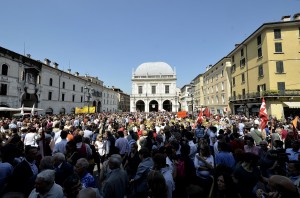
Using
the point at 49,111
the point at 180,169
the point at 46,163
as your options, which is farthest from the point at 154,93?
the point at 46,163

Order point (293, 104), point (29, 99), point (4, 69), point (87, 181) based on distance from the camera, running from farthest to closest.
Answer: point (29, 99)
point (4, 69)
point (293, 104)
point (87, 181)

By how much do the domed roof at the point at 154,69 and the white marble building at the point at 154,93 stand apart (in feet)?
5.23

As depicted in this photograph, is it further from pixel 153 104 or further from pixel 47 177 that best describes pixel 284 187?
pixel 153 104

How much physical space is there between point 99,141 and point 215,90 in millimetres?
40276

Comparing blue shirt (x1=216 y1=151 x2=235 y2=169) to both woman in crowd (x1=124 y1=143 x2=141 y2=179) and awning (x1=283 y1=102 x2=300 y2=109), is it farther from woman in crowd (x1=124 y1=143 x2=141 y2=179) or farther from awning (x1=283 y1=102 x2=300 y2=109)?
awning (x1=283 y1=102 x2=300 y2=109)

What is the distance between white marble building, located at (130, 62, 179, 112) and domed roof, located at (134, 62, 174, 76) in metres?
1.59

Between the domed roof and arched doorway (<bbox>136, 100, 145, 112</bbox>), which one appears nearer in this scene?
arched doorway (<bbox>136, 100, 145, 112</bbox>)

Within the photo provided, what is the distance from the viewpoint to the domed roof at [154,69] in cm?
6925

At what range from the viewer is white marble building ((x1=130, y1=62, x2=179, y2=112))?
61781 mm

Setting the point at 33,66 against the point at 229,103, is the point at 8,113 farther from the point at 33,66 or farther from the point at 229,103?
the point at 229,103

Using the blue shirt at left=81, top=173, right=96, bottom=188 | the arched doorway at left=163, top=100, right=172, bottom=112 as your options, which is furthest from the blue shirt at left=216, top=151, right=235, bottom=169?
the arched doorway at left=163, top=100, right=172, bottom=112

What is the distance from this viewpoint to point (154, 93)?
63.8 meters

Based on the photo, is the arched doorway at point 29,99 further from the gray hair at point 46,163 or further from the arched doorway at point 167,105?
the arched doorway at point 167,105

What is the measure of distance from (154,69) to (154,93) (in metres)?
12.1
